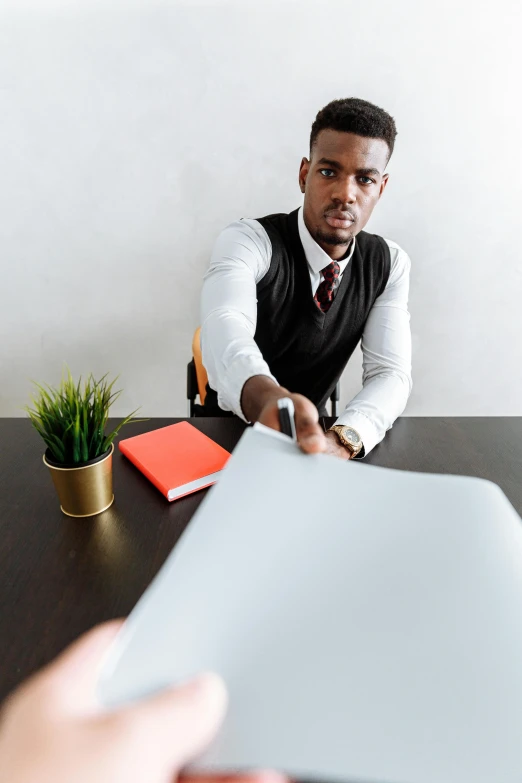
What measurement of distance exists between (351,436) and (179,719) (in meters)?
0.66

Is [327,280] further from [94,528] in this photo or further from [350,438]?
[94,528]

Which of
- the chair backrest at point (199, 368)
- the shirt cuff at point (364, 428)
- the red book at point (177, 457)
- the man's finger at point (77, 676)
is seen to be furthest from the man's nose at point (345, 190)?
the man's finger at point (77, 676)

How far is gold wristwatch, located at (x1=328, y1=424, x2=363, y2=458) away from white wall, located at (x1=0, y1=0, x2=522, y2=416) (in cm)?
107

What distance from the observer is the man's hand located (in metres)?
0.42

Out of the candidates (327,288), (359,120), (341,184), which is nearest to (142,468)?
(327,288)

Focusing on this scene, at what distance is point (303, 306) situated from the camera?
1.34m

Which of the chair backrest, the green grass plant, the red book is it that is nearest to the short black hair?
the chair backrest

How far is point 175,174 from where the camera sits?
1570 millimetres

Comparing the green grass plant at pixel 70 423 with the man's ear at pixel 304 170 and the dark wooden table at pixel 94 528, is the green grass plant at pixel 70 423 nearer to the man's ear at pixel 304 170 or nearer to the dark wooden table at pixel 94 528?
the dark wooden table at pixel 94 528

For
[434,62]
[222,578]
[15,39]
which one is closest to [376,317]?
[434,62]

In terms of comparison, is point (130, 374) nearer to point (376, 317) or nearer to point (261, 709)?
point (376, 317)

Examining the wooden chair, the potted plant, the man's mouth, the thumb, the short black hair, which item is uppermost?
the short black hair

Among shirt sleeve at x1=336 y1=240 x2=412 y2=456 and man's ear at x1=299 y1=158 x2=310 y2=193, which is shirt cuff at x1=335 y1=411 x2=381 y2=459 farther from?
man's ear at x1=299 y1=158 x2=310 y2=193

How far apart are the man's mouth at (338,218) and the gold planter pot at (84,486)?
92cm
